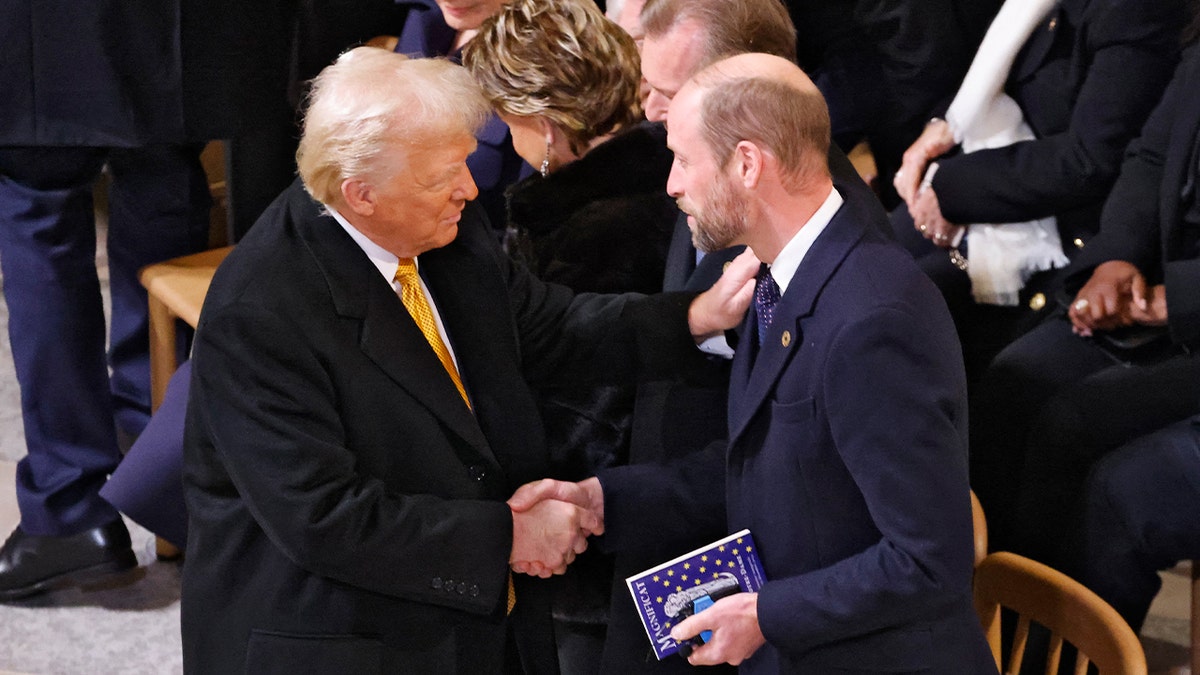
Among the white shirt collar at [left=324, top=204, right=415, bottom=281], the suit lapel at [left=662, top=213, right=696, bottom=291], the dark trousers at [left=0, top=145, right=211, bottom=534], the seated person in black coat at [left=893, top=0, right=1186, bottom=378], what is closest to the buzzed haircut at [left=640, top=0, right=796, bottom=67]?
the suit lapel at [left=662, top=213, right=696, bottom=291]

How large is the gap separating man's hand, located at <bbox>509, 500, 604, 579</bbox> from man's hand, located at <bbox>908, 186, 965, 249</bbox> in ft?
5.36

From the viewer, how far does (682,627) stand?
194 cm

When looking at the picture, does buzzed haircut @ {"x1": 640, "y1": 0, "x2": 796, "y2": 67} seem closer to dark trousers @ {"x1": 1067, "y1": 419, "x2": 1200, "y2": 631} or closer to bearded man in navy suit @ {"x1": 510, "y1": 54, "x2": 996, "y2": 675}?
bearded man in navy suit @ {"x1": 510, "y1": 54, "x2": 996, "y2": 675}

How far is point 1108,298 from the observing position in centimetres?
304

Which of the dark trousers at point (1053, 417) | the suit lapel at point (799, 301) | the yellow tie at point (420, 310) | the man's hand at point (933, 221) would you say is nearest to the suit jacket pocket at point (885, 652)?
the suit lapel at point (799, 301)

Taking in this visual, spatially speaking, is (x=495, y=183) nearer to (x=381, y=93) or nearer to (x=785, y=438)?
(x=381, y=93)

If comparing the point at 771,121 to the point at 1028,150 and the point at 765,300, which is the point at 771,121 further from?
the point at 1028,150

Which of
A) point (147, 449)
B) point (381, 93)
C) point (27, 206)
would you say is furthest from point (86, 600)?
point (381, 93)

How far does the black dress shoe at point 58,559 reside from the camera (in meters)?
3.41

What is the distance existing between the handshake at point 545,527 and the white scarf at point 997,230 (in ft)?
5.15

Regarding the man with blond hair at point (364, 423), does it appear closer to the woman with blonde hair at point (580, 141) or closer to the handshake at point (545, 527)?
the handshake at point (545, 527)

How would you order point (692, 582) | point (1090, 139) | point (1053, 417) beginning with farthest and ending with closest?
point (1090, 139), point (1053, 417), point (692, 582)

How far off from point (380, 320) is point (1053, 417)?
5.62 ft

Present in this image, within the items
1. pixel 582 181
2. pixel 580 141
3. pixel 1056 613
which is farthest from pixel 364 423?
pixel 1056 613
